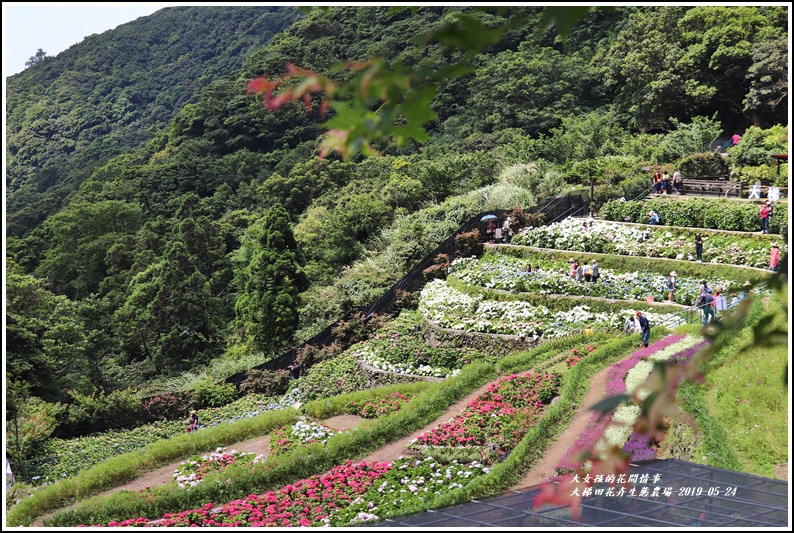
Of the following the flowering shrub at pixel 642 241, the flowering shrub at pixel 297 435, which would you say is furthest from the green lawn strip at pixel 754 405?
the flowering shrub at pixel 642 241

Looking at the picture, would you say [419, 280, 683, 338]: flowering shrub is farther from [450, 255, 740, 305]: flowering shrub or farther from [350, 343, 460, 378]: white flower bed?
[350, 343, 460, 378]: white flower bed

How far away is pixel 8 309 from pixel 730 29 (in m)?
29.0

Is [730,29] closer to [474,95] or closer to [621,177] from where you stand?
[621,177]

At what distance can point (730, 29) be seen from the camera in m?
33.8

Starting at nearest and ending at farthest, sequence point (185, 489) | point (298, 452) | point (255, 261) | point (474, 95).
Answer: point (185, 489)
point (298, 452)
point (255, 261)
point (474, 95)

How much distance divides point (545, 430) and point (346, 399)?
482cm

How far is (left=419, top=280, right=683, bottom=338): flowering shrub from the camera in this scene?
58.8 feet

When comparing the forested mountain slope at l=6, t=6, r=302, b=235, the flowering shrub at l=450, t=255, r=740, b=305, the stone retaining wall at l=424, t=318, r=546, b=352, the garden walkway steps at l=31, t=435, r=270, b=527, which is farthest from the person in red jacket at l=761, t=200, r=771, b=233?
the forested mountain slope at l=6, t=6, r=302, b=235

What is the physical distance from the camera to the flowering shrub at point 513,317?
58.8 feet

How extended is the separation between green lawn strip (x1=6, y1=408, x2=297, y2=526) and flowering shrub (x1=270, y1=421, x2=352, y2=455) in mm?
530

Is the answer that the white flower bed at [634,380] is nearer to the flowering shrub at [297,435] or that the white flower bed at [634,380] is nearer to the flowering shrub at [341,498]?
the flowering shrub at [341,498]

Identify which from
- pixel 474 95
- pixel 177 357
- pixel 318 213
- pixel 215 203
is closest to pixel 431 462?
pixel 177 357

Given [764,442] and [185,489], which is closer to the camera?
[764,442]

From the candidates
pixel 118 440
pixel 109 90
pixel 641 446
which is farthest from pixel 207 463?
pixel 109 90
